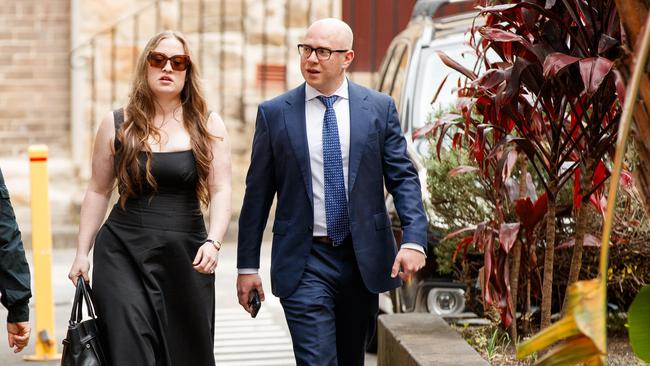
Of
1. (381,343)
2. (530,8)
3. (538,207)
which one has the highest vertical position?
(530,8)

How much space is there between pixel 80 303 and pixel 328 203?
3.58 ft

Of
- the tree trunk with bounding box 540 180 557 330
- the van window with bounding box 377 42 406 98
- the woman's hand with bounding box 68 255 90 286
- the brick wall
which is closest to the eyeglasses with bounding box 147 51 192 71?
the woman's hand with bounding box 68 255 90 286

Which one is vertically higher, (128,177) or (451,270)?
(128,177)

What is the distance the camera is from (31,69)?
15961mm

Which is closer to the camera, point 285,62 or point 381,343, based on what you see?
point 381,343

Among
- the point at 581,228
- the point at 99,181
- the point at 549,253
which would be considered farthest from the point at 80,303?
the point at 581,228

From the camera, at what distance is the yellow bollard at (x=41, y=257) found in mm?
8539

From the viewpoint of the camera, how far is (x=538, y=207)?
6109mm

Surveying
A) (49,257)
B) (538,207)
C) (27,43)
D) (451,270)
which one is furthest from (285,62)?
(538,207)

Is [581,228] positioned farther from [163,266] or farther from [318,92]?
[163,266]

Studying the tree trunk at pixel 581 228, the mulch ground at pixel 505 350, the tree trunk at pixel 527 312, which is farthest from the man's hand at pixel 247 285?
the tree trunk at pixel 527 312

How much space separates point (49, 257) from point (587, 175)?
446cm

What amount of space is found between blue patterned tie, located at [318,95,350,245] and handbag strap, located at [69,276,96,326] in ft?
3.37

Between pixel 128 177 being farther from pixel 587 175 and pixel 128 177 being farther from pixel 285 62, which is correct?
pixel 285 62
